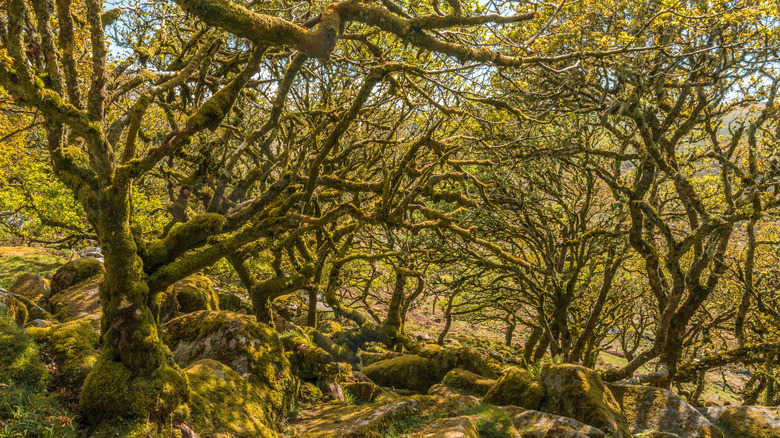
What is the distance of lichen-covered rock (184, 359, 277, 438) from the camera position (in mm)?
5457

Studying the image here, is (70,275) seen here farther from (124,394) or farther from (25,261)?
(25,261)

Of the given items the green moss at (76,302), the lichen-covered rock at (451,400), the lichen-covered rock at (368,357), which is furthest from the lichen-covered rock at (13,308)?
the lichen-covered rock at (368,357)

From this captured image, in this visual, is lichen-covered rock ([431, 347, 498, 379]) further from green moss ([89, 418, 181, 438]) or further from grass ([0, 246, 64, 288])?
grass ([0, 246, 64, 288])

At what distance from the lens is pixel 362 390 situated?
32.2 ft

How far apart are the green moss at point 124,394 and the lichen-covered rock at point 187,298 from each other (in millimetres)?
4306

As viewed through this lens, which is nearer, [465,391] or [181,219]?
[181,219]

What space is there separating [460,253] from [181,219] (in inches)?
286

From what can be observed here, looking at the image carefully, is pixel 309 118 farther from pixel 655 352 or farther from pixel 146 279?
pixel 655 352

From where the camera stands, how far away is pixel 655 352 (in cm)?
980

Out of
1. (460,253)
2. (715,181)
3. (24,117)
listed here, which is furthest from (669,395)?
(24,117)

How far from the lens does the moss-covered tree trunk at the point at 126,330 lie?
482 centimetres

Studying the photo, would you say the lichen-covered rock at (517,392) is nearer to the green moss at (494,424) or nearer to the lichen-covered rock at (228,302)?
the green moss at (494,424)

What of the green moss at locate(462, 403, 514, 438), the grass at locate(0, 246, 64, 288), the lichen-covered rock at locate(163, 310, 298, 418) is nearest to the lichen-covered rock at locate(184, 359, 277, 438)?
the lichen-covered rock at locate(163, 310, 298, 418)

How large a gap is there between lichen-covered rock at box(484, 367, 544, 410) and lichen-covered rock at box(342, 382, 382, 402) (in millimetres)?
2849
